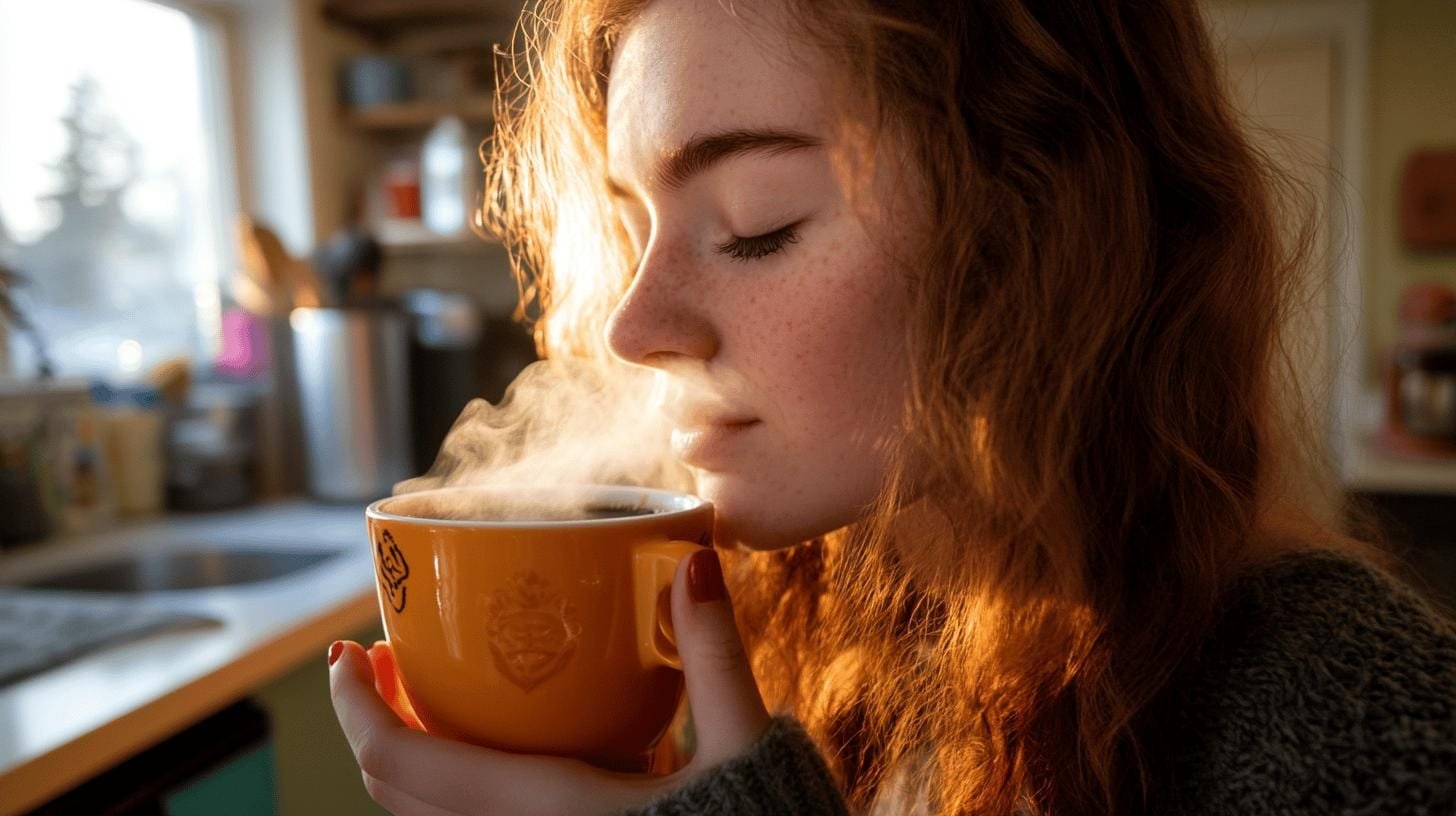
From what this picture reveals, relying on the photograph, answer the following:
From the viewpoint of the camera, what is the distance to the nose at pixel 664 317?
0.57 m

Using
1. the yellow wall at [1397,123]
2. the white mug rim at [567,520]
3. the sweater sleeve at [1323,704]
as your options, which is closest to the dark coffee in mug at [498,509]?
the white mug rim at [567,520]

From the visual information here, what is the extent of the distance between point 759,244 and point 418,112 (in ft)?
6.95

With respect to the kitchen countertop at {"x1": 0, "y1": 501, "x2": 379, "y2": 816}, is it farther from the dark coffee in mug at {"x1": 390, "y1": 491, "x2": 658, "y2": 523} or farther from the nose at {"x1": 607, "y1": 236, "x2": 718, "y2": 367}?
the nose at {"x1": 607, "y1": 236, "x2": 718, "y2": 367}

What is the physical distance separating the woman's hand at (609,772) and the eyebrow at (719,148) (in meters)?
0.22

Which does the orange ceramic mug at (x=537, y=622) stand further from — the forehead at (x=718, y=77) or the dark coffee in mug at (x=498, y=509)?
the forehead at (x=718, y=77)

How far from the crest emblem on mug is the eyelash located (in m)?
0.22

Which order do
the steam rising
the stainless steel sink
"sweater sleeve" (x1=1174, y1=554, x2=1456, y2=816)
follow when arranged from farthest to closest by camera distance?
the stainless steel sink
the steam rising
"sweater sleeve" (x1=1174, y1=554, x2=1456, y2=816)

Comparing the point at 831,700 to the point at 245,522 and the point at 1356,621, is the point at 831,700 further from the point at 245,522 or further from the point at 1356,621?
the point at 245,522

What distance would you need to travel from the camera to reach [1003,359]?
560mm

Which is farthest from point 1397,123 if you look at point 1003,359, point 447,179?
point 1003,359

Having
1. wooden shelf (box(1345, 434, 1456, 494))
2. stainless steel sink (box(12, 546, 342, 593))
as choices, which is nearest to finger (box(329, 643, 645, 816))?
stainless steel sink (box(12, 546, 342, 593))

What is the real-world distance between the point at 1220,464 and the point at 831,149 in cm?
30

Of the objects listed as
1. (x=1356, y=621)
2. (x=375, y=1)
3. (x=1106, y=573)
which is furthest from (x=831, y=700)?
(x=375, y=1)

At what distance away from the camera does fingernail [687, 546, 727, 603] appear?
1.54 ft
